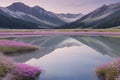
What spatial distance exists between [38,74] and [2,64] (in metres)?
3.17

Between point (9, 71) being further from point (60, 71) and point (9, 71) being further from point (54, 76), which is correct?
point (60, 71)

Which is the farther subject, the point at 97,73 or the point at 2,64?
the point at 97,73

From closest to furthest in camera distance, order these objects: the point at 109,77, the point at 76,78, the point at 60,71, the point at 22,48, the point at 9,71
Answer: the point at 109,77
the point at 9,71
the point at 76,78
the point at 60,71
the point at 22,48

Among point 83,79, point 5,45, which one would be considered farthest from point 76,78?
point 5,45

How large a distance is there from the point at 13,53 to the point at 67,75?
18003 mm

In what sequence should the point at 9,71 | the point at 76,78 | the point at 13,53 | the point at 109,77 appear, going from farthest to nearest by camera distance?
the point at 13,53
the point at 76,78
the point at 9,71
the point at 109,77

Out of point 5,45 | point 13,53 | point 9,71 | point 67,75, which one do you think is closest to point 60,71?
point 67,75

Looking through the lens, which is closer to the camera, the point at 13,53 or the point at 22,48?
the point at 13,53

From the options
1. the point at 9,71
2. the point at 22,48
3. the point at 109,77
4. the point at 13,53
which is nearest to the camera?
the point at 109,77

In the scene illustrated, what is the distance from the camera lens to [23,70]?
22.2 metres

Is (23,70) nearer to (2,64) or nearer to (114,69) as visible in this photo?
(2,64)

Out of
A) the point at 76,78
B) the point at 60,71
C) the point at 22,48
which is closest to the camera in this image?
the point at 76,78

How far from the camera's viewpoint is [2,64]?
2234 centimetres

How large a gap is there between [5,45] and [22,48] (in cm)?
305
